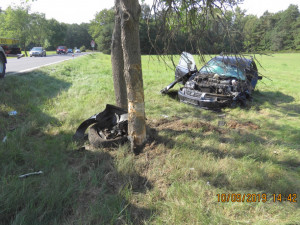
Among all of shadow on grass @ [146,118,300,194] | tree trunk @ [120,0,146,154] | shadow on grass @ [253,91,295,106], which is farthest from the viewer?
shadow on grass @ [253,91,295,106]

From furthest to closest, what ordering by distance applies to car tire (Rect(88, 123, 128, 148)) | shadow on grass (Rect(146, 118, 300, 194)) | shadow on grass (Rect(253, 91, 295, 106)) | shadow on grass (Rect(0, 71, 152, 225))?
shadow on grass (Rect(253, 91, 295, 106)), car tire (Rect(88, 123, 128, 148)), shadow on grass (Rect(146, 118, 300, 194)), shadow on grass (Rect(0, 71, 152, 225))

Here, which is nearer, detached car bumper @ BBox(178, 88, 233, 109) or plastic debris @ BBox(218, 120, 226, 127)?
plastic debris @ BBox(218, 120, 226, 127)

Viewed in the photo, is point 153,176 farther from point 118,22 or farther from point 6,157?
point 118,22

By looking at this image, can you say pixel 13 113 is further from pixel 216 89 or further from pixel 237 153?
pixel 216 89

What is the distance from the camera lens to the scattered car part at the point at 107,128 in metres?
3.57

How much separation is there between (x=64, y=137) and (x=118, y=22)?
2479 mm

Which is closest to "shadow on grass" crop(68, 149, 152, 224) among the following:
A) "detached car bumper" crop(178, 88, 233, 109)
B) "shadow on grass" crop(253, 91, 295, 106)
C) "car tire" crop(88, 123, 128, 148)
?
"car tire" crop(88, 123, 128, 148)

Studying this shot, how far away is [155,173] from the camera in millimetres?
2875

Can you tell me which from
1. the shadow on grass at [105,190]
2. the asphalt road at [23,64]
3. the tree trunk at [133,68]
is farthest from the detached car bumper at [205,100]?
the asphalt road at [23,64]

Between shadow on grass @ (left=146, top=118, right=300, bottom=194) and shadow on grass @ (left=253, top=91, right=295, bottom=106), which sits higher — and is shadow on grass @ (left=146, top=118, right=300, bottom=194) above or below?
below
